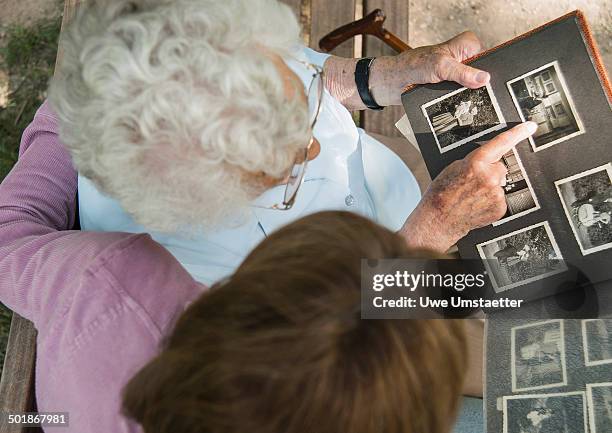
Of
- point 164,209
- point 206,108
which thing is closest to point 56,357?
point 164,209

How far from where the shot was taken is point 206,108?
2.42 ft

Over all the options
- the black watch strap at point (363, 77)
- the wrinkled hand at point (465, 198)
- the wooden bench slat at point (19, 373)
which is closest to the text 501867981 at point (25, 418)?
the wooden bench slat at point (19, 373)

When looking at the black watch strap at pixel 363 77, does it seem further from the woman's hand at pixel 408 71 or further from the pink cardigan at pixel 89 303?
the pink cardigan at pixel 89 303

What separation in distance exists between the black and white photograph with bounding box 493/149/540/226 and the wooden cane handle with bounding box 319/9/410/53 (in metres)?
0.62

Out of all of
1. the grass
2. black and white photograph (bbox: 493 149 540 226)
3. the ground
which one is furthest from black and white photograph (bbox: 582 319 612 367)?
the grass

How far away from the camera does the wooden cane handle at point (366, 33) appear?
1.42 metres

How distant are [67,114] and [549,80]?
79cm

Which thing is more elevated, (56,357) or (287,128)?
(287,128)

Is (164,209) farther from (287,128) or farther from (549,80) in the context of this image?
(549,80)

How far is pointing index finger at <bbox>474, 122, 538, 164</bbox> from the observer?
93cm

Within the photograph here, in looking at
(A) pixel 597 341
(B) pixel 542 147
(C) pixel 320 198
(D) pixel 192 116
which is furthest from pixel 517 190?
(D) pixel 192 116

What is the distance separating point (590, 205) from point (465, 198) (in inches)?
8.3

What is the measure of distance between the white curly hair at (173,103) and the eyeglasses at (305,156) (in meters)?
0.11

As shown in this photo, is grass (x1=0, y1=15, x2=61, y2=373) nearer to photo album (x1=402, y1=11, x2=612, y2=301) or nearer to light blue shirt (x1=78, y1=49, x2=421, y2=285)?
light blue shirt (x1=78, y1=49, x2=421, y2=285)
